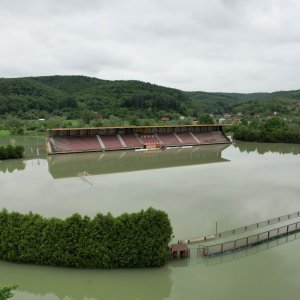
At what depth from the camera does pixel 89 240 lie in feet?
29.1

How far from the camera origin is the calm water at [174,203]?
27.7 ft

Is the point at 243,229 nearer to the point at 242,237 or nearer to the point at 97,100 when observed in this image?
the point at 242,237

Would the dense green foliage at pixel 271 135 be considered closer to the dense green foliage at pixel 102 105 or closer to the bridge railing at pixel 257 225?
the dense green foliage at pixel 102 105

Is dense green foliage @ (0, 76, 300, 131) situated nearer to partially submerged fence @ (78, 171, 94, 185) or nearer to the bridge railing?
partially submerged fence @ (78, 171, 94, 185)

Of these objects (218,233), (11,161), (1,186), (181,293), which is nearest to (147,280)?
(181,293)

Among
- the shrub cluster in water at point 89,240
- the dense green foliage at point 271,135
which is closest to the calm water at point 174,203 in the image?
the shrub cluster in water at point 89,240

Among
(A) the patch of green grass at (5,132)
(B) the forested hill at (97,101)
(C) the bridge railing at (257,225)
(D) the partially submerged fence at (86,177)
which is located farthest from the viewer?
(B) the forested hill at (97,101)

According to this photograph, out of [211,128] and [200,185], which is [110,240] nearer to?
[200,185]

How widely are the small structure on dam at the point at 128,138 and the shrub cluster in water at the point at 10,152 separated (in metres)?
3.12

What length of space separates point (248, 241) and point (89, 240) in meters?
5.43

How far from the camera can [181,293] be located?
827 cm

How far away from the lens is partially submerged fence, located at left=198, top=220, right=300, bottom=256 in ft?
33.6

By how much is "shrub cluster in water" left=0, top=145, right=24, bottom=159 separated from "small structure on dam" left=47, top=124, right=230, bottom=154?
3.12 meters

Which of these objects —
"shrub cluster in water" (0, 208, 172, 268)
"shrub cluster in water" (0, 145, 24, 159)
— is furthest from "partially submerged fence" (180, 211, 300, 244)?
"shrub cluster in water" (0, 145, 24, 159)
